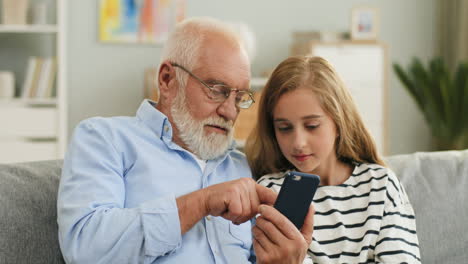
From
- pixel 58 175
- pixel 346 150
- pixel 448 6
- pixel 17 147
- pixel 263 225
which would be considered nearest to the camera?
pixel 263 225

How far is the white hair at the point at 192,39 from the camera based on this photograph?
1532mm

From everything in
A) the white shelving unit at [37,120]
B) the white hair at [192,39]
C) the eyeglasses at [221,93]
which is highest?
the white hair at [192,39]

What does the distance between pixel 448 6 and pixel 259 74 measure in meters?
1.85

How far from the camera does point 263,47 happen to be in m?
4.88

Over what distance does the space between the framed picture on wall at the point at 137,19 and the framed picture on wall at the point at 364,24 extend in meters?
1.42

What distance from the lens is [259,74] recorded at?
4.89m

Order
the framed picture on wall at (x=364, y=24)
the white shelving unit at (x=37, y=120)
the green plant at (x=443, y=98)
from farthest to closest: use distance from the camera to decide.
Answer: the framed picture on wall at (x=364, y=24), the green plant at (x=443, y=98), the white shelving unit at (x=37, y=120)

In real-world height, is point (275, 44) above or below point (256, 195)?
above

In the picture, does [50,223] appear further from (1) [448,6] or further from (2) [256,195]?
(1) [448,6]

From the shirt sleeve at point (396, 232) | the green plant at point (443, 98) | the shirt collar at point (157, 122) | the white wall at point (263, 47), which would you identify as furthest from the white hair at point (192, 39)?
the white wall at point (263, 47)

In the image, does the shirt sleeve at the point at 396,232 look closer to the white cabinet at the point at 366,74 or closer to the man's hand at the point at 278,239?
the man's hand at the point at 278,239

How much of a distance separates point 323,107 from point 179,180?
446 millimetres

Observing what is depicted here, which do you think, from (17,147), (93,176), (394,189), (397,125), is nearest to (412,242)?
(394,189)

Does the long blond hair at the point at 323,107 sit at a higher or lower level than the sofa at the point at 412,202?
higher
